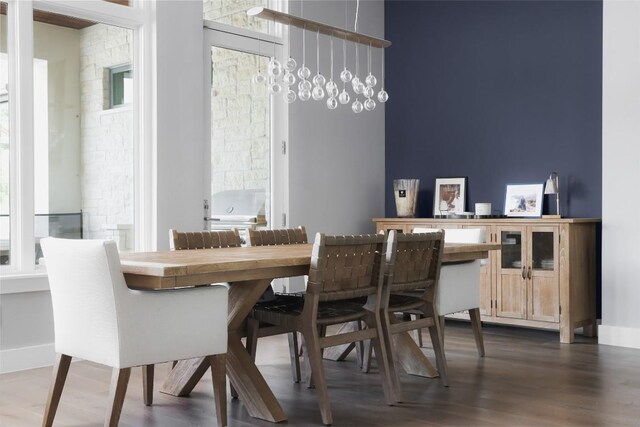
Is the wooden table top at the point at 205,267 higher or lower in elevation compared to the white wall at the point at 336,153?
lower

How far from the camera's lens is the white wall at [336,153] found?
638 cm

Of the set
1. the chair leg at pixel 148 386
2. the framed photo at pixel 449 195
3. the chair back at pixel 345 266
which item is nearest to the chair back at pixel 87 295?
the chair leg at pixel 148 386

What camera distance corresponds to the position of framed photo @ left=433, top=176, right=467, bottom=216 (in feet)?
21.4

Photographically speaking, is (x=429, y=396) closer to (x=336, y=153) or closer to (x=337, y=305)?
(x=337, y=305)

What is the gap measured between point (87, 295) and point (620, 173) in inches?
153

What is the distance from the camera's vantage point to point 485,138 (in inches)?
253

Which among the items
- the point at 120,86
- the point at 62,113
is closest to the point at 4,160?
the point at 62,113

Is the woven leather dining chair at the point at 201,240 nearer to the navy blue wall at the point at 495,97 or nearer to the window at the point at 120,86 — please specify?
the window at the point at 120,86

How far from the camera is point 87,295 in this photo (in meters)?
2.97

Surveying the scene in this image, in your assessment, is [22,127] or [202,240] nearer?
[202,240]

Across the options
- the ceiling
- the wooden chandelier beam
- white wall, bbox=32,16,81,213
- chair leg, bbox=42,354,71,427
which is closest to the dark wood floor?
chair leg, bbox=42,354,71,427

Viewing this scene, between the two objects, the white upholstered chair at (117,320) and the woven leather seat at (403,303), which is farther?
the woven leather seat at (403,303)

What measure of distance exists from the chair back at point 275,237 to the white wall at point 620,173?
2.23 m

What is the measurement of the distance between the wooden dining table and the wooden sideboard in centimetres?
227
